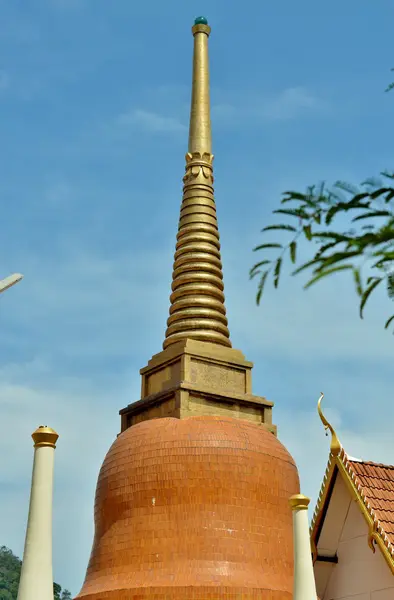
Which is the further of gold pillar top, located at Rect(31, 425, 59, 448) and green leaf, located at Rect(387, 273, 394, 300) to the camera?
gold pillar top, located at Rect(31, 425, 59, 448)

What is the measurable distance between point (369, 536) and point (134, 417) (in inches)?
442

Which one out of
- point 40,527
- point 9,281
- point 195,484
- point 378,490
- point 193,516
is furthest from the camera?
point 9,281

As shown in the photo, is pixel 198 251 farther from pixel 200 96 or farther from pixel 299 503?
pixel 299 503

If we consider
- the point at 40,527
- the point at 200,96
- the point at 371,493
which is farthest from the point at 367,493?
the point at 200,96

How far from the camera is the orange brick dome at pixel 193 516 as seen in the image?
18.7m

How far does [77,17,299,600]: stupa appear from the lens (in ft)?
62.0

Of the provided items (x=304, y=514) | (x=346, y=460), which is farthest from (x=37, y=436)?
(x=346, y=460)

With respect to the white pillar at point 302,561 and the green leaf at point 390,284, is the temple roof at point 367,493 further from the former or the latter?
the green leaf at point 390,284

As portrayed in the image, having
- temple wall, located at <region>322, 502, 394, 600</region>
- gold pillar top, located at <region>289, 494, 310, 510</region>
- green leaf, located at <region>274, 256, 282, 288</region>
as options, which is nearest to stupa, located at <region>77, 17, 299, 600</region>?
gold pillar top, located at <region>289, 494, 310, 510</region>

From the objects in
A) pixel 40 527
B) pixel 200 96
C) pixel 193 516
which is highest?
pixel 200 96

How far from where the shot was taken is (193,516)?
19.5 metres

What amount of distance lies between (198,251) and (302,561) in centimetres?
1095

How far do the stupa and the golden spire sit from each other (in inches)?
1.9

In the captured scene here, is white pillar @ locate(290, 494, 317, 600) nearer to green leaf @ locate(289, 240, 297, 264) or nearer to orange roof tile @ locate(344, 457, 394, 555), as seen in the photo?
orange roof tile @ locate(344, 457, 394, 555)
